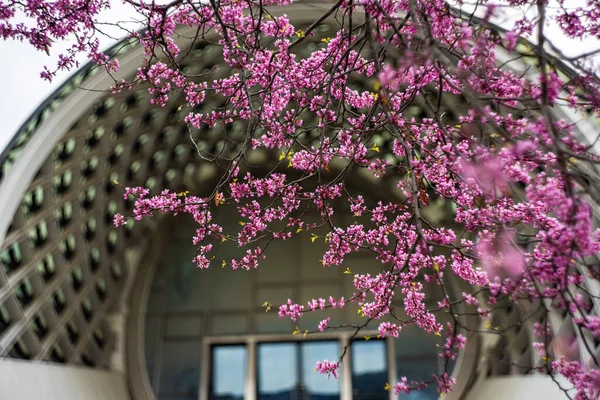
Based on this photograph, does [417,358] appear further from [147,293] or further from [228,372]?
[147,293]

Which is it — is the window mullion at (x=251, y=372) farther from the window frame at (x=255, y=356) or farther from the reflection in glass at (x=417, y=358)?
the reflection in glass at (x=417, y=358)

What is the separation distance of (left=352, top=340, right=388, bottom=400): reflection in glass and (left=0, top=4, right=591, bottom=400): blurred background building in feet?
0.14

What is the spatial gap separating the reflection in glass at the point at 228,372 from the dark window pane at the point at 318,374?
1953 mm

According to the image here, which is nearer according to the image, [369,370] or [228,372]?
[369,370]

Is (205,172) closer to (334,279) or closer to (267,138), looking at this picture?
(334,279)

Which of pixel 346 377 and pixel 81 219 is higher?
pixel 81 219

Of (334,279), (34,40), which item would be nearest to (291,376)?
(334,279)

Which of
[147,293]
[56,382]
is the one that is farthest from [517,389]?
[147,293]

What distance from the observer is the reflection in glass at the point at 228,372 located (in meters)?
15.7

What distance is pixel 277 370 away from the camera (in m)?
16.0

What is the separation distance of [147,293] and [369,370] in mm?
7607

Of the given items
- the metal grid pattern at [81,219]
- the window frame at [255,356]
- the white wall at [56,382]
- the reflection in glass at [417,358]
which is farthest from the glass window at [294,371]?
the metal grid pattern at [81,219]

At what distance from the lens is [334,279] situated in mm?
16734

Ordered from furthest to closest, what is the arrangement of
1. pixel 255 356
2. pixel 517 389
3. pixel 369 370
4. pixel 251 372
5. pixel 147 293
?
pixel 147 293, pixel 255 356, pixel 251 372, pixel 369 370, pixel 517 389
